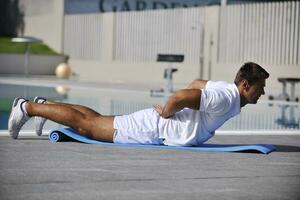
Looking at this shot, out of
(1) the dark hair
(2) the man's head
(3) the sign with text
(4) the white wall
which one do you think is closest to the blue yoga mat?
(2) the man's head

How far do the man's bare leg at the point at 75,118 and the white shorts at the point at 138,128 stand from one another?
0.07 m

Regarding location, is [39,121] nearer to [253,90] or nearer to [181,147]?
[181,147]

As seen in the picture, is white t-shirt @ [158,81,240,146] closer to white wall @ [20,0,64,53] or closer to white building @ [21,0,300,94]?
white building @ [21,0,300,94]

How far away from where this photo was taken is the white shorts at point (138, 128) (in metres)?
5.59

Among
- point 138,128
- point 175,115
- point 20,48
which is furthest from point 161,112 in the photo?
point 20,48

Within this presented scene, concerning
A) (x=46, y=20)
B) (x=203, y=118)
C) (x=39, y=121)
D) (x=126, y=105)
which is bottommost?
(x=126, y=105)

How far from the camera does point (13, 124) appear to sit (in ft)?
19.0

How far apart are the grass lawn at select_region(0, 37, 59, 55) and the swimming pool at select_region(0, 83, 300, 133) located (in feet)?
23.5

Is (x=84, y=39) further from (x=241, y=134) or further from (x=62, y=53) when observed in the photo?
(x=241, y=134)

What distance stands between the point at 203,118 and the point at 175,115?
20 cm

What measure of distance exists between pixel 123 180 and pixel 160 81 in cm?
1808

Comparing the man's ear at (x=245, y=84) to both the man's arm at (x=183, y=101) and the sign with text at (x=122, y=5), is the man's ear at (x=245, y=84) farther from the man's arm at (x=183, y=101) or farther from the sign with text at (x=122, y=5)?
the sign with text at (x=122, y=5)

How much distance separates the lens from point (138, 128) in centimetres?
562

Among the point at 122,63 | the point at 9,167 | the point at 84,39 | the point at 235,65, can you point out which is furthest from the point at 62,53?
the point at 9,167
